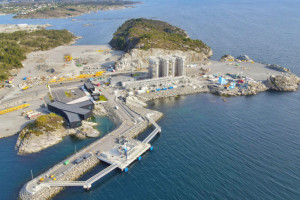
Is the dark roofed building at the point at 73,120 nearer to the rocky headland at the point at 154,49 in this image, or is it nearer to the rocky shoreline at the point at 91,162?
the rocky shoreline at the point at 91,162

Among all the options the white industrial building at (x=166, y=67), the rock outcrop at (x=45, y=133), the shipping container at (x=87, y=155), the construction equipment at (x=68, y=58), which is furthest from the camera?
the construction equipment at (x=68, y=58)

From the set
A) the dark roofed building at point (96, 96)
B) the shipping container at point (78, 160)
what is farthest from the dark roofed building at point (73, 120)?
the shipping container at point (78, 160)

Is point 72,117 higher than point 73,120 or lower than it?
higher

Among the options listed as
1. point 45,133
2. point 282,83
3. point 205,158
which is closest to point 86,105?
point 45,133

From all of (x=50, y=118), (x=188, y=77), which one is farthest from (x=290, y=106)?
(x=50, y=118)

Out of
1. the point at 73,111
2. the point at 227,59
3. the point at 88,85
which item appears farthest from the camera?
the point at 227,59

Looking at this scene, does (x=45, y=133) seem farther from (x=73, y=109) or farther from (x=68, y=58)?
(x=68, y=58)

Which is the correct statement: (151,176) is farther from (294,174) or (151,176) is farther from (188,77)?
(188,77)

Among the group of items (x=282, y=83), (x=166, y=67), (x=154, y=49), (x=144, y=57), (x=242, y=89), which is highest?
(x=154, y=49)

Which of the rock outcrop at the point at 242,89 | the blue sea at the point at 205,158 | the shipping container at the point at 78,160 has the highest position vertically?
the rock outcrop at the point at 242,89
